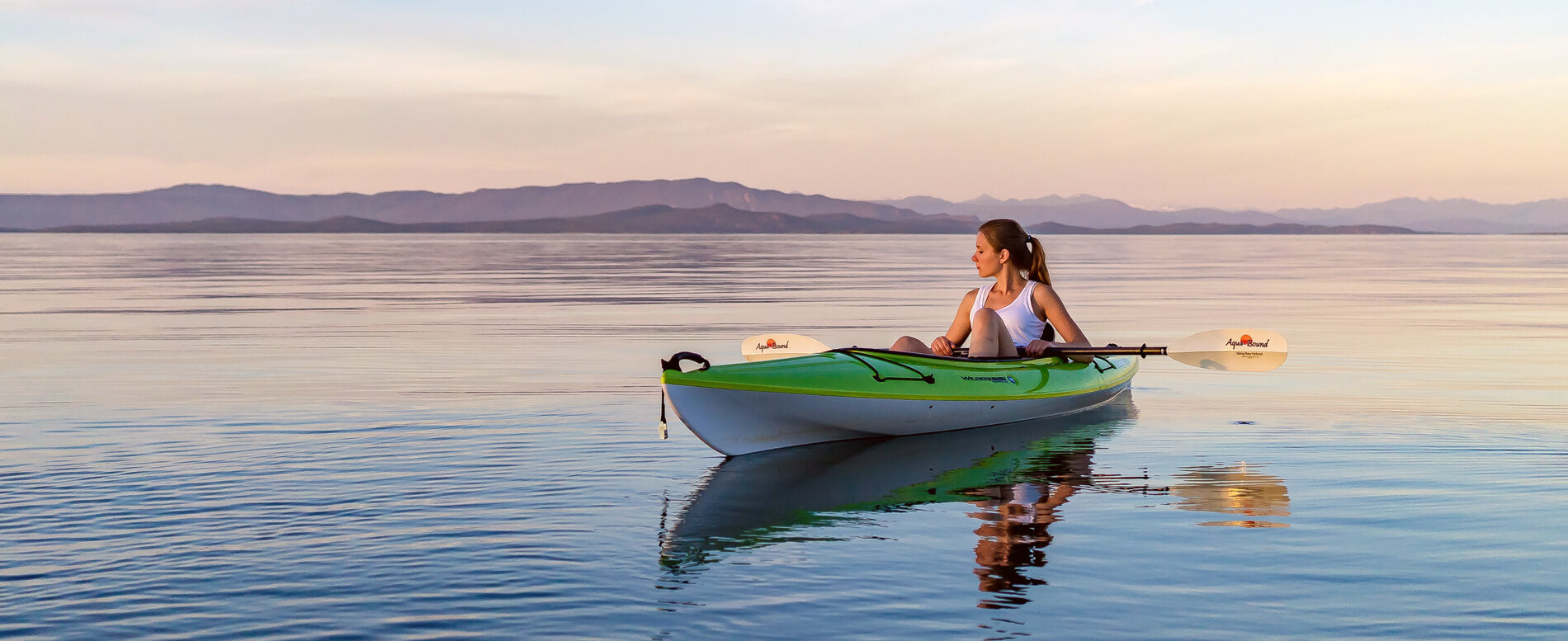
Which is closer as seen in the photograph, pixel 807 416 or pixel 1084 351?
pixel 807 416

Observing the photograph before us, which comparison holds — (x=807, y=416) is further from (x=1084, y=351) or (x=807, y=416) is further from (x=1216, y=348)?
(x=1216, y=348)

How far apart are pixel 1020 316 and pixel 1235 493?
4246 millimetres

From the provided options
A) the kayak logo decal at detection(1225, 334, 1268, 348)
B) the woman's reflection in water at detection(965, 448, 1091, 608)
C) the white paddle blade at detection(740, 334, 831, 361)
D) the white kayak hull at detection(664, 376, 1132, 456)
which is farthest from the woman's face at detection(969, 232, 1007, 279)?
the kayak logo decal at detection(1225, 334, 1268, 348)

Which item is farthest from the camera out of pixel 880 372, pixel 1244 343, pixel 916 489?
pixel 1244 343

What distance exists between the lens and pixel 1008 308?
13.3 metres

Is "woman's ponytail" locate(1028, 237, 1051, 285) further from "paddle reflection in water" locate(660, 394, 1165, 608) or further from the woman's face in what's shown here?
"paddle reflection in water" locate(660, 394, 1165, 608)

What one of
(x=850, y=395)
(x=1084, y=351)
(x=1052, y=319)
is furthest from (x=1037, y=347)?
(x=850, y=395)

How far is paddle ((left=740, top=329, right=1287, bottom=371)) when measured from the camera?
1447cm

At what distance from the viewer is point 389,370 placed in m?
17.0

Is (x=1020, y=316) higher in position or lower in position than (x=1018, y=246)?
lower

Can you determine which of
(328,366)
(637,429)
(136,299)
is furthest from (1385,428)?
(136,299)

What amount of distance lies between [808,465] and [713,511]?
7.47 feet

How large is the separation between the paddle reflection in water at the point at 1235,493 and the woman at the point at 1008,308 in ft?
8.70

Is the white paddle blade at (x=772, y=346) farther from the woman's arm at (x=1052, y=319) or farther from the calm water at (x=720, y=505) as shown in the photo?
the woman's arm at (x=1052, y=319)
